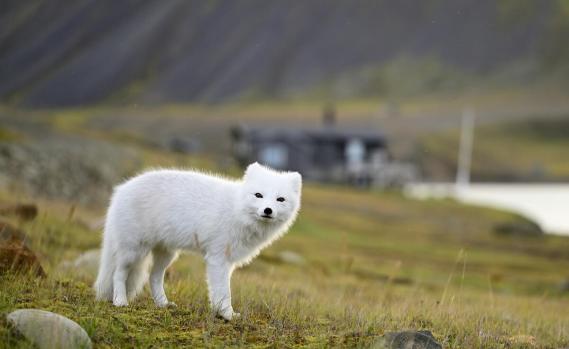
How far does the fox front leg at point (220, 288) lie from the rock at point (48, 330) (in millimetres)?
2155

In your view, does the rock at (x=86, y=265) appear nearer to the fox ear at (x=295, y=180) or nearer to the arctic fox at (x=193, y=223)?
the arctic fox at (x=193, y=223)

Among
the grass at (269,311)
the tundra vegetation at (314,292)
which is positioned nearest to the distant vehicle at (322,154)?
the tundra vegetation at (314,292)

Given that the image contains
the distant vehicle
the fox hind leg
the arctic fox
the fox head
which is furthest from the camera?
the distant vehicle

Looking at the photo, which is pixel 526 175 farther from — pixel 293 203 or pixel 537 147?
pixel 293 203

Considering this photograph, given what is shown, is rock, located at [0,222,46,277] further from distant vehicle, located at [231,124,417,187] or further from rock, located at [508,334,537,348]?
distant vehicle, located at [231,124,417,187]

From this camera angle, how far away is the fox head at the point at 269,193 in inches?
357

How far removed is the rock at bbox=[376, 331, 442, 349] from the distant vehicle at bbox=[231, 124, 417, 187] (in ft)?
219

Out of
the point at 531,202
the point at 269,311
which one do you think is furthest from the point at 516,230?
the point at 269,311

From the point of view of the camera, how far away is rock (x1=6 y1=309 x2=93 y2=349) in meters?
6.86

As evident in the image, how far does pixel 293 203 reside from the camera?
9.38 metres

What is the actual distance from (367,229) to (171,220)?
35.7 m

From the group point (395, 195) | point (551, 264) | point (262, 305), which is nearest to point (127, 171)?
point (551, 264)

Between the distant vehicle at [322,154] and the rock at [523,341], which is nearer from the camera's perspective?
the rock at [523,341]

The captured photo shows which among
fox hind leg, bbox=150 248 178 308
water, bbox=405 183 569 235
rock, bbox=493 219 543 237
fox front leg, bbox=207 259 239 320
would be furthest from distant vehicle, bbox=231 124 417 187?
fox front leg, bbox=207 259 239 320
